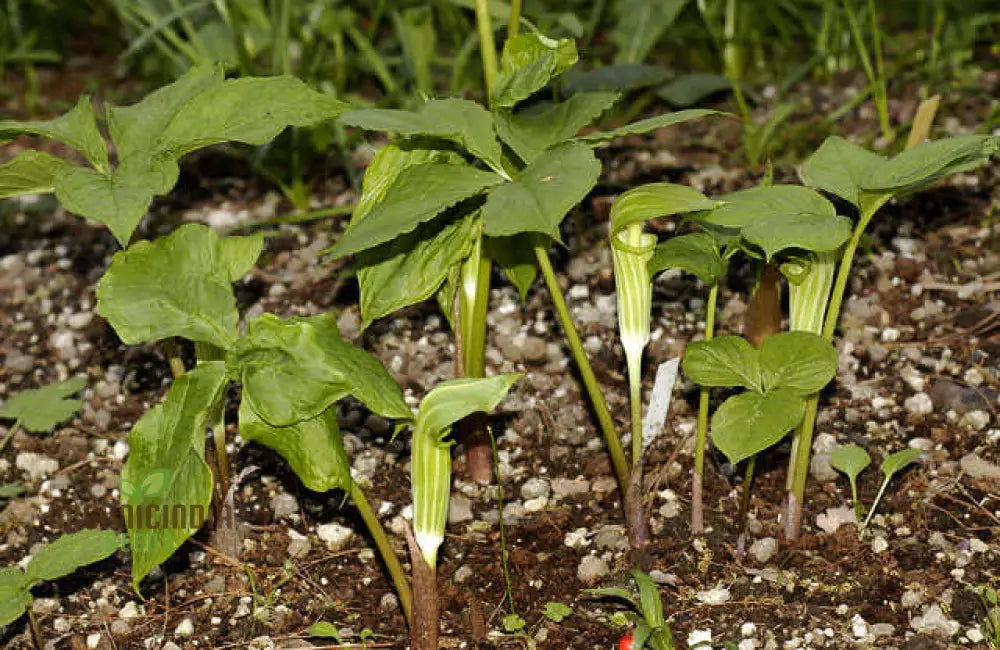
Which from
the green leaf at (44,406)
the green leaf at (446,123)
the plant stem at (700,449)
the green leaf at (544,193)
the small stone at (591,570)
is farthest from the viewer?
the green leaf at (44,406)

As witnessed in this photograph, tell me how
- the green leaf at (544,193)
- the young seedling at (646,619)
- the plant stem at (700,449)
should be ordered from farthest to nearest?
1. the plant stem at (700,449)
2. the young seedling at (646,619)
3. the green leaf at (544,193)

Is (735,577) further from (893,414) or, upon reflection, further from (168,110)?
(168,110)

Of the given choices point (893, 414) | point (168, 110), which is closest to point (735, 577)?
point (893, 414)

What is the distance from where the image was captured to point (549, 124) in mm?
1593

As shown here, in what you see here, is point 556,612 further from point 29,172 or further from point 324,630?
point 29,172

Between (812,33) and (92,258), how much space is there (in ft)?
6.36

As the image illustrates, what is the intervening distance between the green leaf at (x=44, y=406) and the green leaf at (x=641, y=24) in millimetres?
1530

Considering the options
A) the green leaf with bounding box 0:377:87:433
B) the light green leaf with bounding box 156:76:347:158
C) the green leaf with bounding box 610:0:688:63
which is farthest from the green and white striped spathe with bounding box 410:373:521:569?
the green leaf with bounding box 610:0:688:63

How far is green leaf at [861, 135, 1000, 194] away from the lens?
144 centimetres

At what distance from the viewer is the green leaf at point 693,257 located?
5.07 ft

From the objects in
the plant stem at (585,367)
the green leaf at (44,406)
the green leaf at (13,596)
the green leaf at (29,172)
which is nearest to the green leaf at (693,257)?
the plant stem at (585,367)

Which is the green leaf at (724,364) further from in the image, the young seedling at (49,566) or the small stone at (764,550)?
the young seedling at (49,566)

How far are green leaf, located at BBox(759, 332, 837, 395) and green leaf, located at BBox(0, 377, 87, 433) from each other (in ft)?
4.07

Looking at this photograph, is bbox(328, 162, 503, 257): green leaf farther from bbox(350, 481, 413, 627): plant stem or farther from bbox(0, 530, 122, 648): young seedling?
bbox(0, 530, 122, 648): young seedling
